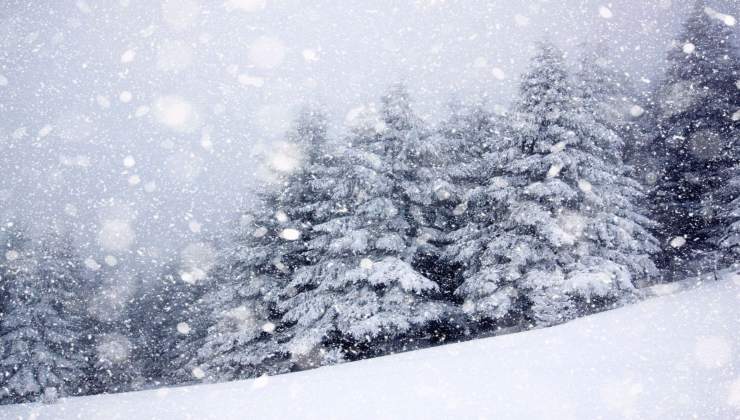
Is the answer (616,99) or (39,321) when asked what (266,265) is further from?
(616,99)

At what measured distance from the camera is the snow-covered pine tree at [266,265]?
1861 cm

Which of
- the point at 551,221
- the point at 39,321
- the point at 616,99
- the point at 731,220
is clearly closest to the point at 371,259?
the point at 551,221

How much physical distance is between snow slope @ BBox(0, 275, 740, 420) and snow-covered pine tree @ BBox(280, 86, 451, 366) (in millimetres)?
4223

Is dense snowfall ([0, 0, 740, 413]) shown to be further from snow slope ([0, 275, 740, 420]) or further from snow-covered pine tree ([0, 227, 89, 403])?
snow slope ([0, 275, 740, 420])

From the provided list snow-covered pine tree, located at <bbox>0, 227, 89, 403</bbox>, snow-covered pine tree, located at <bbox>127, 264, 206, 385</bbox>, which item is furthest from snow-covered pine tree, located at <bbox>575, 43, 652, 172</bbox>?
snow-covered pine tree, located at <bbox>127, 264, 206, 385</bbox>

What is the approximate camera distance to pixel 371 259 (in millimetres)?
16453

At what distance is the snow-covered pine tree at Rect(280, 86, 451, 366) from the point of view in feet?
51.3

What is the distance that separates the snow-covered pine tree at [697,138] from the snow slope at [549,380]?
12.4 metres

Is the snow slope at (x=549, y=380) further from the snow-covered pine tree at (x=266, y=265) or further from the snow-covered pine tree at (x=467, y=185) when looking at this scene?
the snow-covered pine tree at (x=266, y=265)

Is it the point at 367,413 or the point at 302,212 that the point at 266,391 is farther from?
the point at 302,212

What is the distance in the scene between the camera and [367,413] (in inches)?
293

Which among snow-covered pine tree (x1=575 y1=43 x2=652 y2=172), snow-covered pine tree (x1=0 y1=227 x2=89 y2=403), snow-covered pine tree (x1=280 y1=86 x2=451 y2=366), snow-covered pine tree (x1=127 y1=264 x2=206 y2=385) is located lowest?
snow-covered pine tree (x1=127 y1=264 x2=206 y2=385)

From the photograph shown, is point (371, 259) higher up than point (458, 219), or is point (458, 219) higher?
point (458, 219)

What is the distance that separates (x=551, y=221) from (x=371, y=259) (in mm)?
6686
